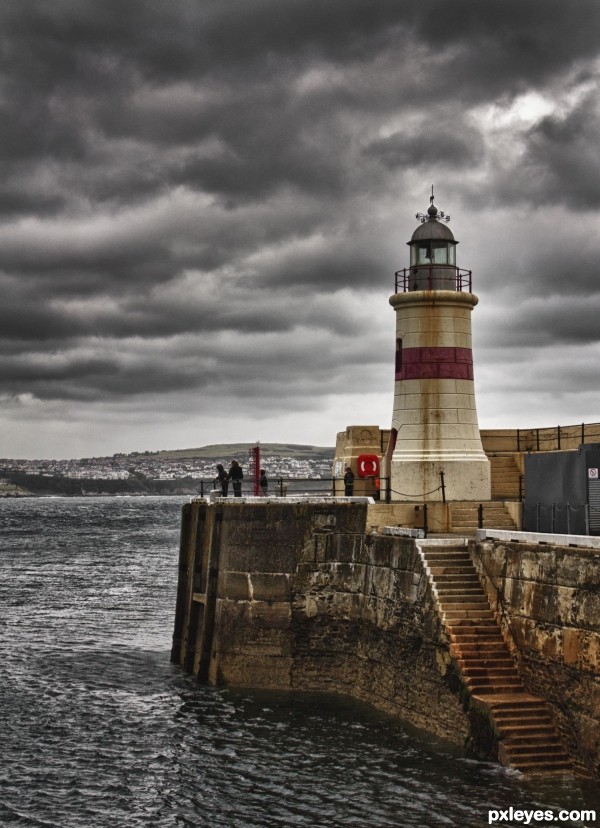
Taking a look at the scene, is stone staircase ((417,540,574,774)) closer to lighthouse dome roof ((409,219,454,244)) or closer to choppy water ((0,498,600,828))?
choppy water ((0,498,600,828))

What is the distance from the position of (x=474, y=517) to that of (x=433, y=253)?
715 centimetres

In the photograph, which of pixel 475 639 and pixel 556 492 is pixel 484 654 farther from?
pixel 556 492

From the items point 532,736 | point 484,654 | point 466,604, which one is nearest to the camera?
point 532,736

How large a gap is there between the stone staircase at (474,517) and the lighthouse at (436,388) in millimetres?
1719

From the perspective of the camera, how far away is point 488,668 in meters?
19.5

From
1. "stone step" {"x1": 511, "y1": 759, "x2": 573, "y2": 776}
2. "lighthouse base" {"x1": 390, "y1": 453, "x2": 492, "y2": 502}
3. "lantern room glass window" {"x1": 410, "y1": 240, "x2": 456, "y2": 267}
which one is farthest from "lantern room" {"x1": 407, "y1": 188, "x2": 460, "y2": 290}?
"stone step" {"x1": 511, "y1": 759, "x2": 573, "y2": 776}

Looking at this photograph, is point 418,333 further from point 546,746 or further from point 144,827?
point 144,827

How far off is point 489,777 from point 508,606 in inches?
130

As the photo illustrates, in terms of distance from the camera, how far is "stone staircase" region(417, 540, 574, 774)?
17.9m

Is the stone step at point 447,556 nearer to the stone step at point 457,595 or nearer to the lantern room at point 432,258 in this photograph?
the stone step at point 457,595

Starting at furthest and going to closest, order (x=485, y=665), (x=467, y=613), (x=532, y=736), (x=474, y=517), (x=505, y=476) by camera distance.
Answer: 1. (x=505, y=476)
2. (x=474, y=517)
3. (x=467, y=613)
4. (x=485, y=665)
5. (x=532, y=736)

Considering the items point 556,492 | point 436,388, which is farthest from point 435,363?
point 556,492

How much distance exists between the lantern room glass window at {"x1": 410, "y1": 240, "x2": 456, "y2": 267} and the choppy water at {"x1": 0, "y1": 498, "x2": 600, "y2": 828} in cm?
1149

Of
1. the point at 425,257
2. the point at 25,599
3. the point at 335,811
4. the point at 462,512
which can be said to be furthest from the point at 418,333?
the point at 25,599
